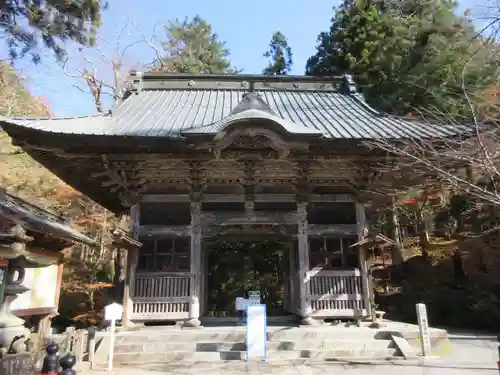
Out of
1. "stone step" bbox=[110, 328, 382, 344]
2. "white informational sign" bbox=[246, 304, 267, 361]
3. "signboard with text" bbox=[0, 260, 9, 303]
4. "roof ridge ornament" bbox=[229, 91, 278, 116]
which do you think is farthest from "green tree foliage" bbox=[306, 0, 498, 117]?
"signboard with text" bbox=[0, 260, 9, 303]

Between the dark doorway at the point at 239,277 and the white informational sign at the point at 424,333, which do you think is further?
the dark doorway at the point at 239,277

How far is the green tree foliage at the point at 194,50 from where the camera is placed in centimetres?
2657

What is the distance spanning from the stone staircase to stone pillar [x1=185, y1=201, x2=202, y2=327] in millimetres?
478

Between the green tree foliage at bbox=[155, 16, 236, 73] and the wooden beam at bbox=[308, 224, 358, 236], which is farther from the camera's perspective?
the green tree foliage at bbox=[155, 16, 236, 73]

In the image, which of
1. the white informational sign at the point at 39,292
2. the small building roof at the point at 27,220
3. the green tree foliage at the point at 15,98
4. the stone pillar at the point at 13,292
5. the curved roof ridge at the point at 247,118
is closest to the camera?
the stone pillar at the point at 13,292

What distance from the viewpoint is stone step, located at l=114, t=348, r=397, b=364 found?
6.23 meters

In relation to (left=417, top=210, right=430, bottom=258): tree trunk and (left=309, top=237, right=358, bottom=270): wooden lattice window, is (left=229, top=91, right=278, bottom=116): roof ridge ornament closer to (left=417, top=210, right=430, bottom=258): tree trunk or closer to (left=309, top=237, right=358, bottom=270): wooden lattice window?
(left=309, top=237, right=358, bottom=270): wooden lattice window

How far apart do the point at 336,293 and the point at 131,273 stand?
444 cm

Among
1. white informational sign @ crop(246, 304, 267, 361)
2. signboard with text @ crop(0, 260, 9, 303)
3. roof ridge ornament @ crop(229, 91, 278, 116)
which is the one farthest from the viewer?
roof ridge ornament @ crop(229, 91, 278, 116)

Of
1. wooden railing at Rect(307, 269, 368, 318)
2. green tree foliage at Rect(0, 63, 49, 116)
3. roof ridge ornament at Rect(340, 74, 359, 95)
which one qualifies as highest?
green tree foliage at Rect(0, 63, 49, 116)

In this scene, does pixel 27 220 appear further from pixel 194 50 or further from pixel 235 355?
pixel 194 50

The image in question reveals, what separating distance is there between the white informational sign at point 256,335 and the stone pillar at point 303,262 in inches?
70.5

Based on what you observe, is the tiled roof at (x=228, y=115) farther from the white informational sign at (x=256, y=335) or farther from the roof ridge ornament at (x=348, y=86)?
the white informational sign at (x=256, y=335)

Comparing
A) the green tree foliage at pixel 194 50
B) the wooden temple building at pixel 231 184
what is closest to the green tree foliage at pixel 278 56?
the green tree foliage at pixel 194 50
